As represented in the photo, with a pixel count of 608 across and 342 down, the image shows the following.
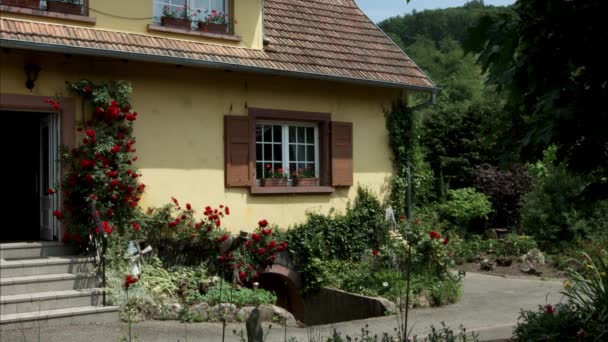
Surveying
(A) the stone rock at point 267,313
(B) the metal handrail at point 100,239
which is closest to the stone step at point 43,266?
(B) the metal handrail at point 100,239

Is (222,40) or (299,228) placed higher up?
(222,40)

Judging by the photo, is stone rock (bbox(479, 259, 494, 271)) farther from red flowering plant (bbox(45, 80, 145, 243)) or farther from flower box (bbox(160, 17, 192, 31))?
flower box (bbox(160, 17, 192, 31))

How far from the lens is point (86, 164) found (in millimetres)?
9656

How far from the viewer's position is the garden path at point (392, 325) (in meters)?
8.00

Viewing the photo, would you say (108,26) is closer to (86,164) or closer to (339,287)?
(86,164)

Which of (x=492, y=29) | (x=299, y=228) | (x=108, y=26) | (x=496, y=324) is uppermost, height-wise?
(x=108, y=26)

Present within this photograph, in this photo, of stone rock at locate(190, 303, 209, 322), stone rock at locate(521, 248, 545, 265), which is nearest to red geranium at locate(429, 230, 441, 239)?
stone rock at locate(190, 303, 209, 322)

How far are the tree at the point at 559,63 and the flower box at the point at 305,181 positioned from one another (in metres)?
8.25

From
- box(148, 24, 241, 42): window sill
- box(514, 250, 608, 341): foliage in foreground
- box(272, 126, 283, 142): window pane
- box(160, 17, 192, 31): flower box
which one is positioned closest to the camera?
box(514, 250, 608, 341): foliage in foreground

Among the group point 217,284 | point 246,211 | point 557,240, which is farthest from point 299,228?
point 557,240

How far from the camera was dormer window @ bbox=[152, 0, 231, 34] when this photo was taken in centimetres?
1107

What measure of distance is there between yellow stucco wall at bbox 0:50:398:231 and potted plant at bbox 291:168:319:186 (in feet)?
0.82

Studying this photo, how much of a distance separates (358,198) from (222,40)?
384cm

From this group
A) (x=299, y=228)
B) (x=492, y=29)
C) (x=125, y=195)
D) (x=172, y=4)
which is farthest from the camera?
(x=299, y=228)
